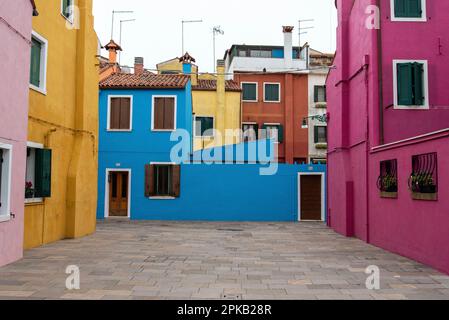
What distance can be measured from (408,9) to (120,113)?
39.8 ft

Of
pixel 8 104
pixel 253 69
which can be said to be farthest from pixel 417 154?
pixel 253 69

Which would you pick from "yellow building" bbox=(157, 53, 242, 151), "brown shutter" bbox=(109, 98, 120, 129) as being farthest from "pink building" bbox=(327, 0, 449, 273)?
"yellow building" bbox=(157, 53, 242, 151)

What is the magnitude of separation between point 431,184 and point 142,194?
1300 centimetres

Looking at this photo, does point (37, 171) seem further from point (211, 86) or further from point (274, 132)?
point (274, 132)

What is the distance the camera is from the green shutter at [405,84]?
1180 centimetres

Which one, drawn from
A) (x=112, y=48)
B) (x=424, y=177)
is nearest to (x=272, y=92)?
(x=112, y=48)

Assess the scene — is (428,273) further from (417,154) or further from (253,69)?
(253,69)

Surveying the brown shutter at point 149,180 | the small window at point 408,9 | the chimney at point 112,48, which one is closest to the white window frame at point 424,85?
the small window at point 408,9

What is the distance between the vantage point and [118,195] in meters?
19.3

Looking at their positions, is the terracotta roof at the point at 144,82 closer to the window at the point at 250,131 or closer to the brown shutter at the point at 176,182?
the brown shutter at the point at 176,182

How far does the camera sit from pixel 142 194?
62.8 ft

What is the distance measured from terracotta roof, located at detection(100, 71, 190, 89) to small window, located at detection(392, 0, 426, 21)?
971cm

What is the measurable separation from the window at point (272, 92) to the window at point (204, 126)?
195 inches

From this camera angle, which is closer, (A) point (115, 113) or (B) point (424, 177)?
(B) point (424, 177)
